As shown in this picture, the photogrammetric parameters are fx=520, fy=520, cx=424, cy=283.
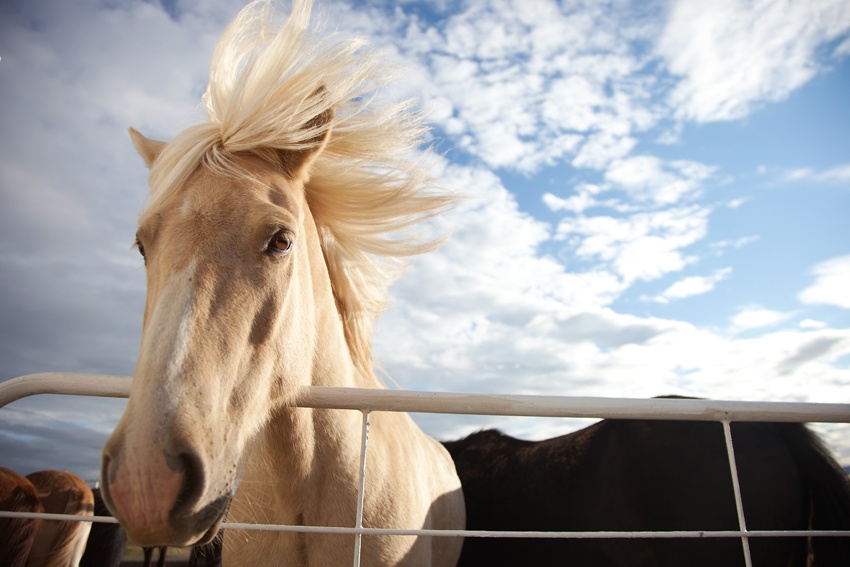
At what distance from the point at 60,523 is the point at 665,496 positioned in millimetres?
5180

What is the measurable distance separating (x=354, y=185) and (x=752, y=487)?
309 cm

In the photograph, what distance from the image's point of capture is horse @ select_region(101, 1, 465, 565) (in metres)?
1.26

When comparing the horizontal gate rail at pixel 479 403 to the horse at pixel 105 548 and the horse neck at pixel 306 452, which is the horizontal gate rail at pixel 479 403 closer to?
the horse neck at pixel 306 452

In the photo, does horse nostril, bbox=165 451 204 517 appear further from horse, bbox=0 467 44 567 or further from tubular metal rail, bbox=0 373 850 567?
horse, bbox=0 467 44 567

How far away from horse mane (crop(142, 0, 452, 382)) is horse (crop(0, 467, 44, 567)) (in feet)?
12.3

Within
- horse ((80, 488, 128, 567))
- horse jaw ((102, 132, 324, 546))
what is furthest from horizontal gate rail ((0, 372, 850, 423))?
horse ((80, 488, 128, 567))

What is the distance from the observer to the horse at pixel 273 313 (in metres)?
1.26

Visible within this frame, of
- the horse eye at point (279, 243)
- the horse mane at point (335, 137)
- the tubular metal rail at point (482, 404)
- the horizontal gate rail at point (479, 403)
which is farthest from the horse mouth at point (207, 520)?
the horse mane at point (335, 137)

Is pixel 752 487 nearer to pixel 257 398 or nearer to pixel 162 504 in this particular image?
pixel 257 398

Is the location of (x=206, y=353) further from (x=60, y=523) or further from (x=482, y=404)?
(x=60, y=523)

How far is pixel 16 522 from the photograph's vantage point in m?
4.25

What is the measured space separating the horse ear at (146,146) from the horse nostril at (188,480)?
172 cm

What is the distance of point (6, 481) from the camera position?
14.4ft

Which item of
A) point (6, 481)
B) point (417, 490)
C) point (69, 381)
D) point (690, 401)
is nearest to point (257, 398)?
point (69, 381)
